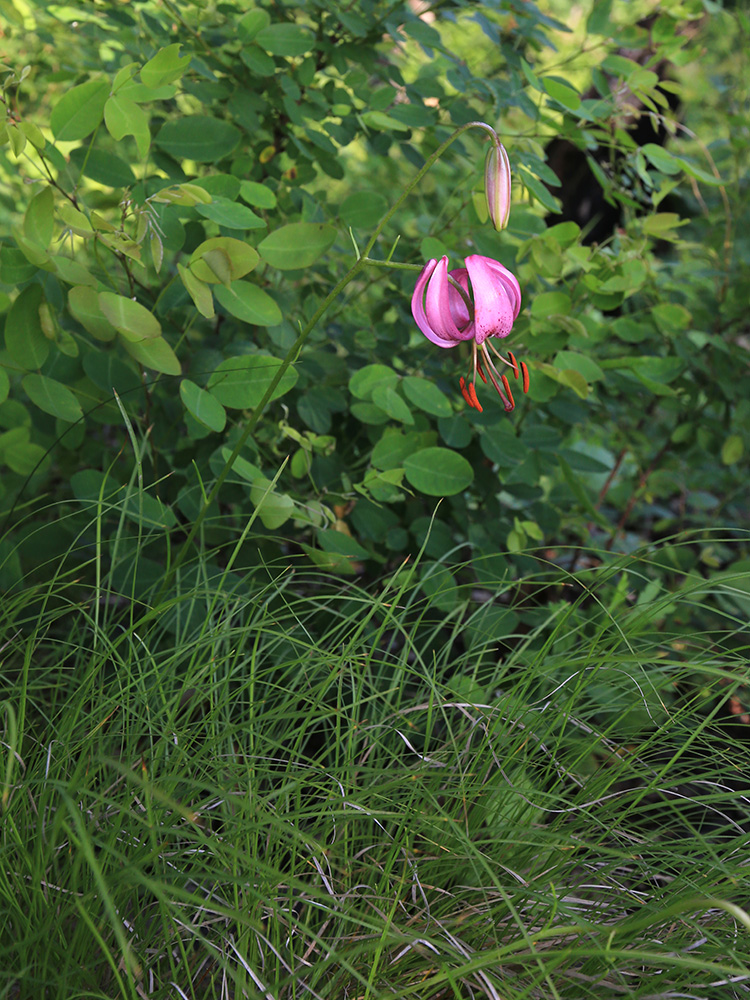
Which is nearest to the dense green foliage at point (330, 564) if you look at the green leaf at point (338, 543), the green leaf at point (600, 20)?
the green leaf at point (338, 543)

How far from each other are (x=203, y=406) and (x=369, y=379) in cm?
32

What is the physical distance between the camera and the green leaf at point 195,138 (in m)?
1.41

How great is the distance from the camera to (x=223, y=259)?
1100mm

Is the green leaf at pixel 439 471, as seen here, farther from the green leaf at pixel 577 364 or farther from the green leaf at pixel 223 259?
the green leaf at pixel 223 259

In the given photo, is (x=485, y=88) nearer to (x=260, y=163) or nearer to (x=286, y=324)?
(x=260, y=163)

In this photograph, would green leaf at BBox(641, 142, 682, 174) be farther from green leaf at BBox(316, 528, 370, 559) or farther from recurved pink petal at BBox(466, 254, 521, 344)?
green leaf at BBox(316, 528, 370, 559)

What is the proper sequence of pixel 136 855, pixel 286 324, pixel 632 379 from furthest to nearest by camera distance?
pixel 632 379 → pixel 286 324 → pixel 136 855

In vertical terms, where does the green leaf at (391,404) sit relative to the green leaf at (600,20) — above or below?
below

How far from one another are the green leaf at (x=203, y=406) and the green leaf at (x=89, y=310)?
14cm

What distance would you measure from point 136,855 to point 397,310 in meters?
1.20

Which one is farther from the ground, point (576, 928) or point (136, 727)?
point (576, 928)

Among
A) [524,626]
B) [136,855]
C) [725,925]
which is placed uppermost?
[136,855]

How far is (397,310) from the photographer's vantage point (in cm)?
169

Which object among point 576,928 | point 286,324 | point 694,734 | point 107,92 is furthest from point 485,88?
point 576,928
